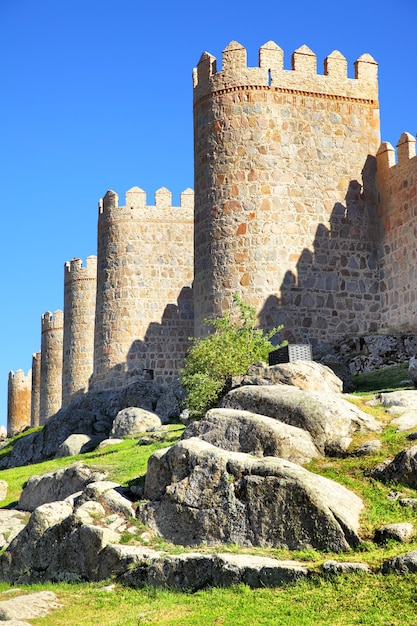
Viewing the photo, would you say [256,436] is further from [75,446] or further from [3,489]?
[75,446]

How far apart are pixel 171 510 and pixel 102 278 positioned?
22.6 m

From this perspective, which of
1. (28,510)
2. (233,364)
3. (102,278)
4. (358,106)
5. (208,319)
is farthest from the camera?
(102,278)

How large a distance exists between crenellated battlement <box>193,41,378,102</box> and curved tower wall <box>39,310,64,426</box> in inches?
992

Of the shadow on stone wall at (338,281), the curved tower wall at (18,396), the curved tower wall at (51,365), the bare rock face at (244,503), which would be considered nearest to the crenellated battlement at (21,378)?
the curved tower wall at (18,396)

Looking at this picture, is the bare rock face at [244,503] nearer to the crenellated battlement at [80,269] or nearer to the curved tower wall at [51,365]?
the crenellated battlement at [80,269]

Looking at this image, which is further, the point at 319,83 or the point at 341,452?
the point at 319,83

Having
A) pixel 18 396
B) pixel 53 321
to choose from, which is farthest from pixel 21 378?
pixel 53 321

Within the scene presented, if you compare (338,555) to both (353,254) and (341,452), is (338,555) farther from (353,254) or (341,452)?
(353,254)

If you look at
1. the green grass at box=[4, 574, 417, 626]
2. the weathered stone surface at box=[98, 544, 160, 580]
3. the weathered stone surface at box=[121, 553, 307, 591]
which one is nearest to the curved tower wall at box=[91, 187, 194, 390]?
the weathered stone surface at box=[98, 544, 160, 580]

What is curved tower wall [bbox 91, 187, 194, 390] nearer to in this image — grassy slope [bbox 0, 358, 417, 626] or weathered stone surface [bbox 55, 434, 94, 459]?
weathered stone surface [bbox 55, 434, 94, 459]

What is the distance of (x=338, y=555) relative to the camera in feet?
36.9

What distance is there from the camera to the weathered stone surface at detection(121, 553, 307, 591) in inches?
428

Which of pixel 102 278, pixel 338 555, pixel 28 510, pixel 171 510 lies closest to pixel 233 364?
pixel 28 510

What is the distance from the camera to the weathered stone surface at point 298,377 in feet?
53.8
